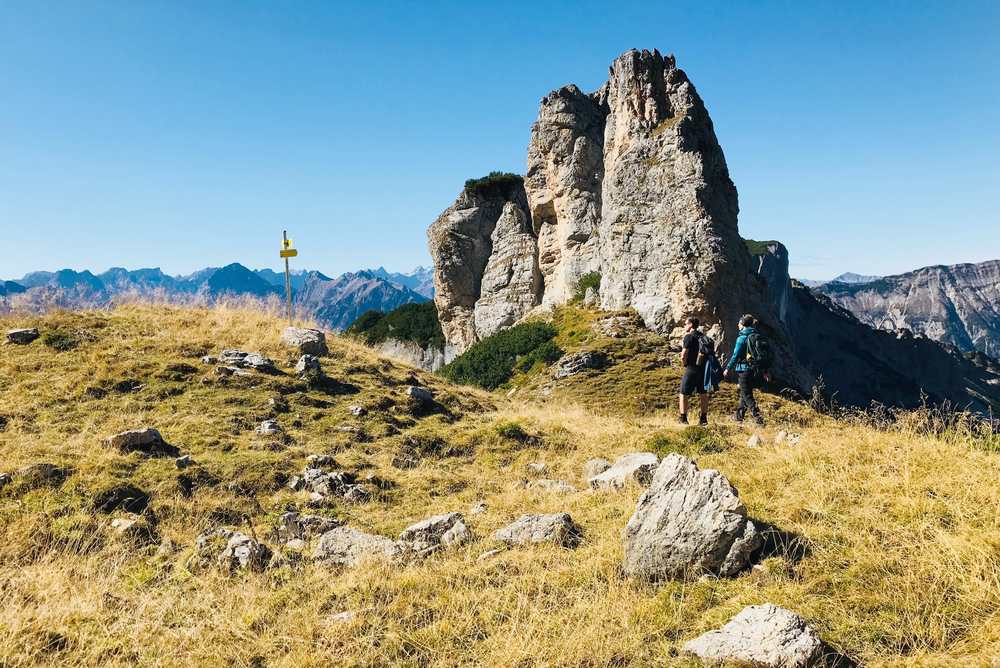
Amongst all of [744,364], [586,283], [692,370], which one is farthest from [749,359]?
[586,283]

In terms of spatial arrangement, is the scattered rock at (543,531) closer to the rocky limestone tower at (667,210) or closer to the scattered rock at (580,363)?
the scattered rock at (580,363)

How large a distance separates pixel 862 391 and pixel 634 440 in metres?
108

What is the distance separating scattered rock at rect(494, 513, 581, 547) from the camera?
672 centimetres

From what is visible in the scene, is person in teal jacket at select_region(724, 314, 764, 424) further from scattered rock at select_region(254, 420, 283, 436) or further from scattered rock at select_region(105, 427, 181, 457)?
scattered rock at select_region(105, 427, 181, 457)

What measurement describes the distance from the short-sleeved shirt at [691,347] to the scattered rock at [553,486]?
18.7 ft

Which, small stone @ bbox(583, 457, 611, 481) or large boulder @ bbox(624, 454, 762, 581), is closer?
large boulder @ bbox(624, 454, 762, 581)

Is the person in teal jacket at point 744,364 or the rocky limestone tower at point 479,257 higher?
the rocky limestone tower at point 479,257

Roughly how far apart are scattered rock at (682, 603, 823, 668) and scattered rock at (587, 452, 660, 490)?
14.4 feet

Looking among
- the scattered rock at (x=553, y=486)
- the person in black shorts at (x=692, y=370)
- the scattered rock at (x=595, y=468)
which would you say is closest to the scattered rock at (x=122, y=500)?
the scattered rock at (x=553, y=486)

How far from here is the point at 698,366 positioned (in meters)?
14.2

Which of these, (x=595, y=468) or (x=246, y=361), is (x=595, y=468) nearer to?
(x=595, y=468)

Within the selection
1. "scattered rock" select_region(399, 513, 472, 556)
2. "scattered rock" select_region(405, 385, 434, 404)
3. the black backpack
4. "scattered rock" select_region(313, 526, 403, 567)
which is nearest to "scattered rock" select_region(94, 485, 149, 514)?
"scattered rock" select_region(313, 526, 403, 567)

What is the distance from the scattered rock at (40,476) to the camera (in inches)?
329

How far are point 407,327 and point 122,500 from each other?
4606 centimetres
